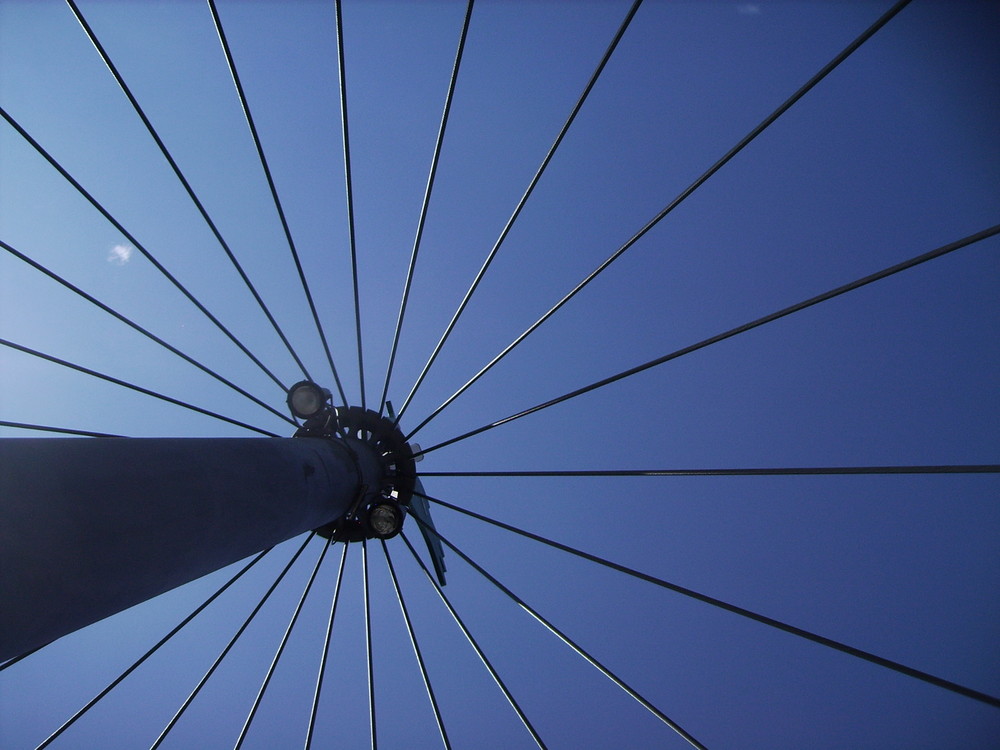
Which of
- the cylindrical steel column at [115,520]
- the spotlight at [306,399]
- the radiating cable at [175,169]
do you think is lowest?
the cylindrical steel column at [115,520]

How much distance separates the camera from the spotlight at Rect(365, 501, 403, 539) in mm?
11047

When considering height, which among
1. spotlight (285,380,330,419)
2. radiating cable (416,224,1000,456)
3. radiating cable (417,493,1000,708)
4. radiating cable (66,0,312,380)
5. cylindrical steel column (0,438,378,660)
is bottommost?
radiating cable (417,493,1000,708)

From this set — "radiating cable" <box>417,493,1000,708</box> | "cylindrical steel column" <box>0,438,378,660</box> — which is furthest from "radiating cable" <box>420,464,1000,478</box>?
"cylindrical steel column" <box>0,438,378,660</box>

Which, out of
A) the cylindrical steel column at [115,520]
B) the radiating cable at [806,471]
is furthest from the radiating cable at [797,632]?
the cylindrical steel column at [115,520]

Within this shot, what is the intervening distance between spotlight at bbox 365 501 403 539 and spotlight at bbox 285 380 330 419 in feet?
6.96

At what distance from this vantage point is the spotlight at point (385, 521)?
11047 millimetres

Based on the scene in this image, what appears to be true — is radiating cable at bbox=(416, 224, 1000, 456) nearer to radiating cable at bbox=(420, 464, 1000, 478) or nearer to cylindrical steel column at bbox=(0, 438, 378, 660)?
radiating cable at bbox=(420, 464, 1000, 478)

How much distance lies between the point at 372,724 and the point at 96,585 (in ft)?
21.8

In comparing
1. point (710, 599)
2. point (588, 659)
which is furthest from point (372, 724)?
point (710, 599)

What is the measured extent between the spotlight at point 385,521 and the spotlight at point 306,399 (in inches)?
83.5

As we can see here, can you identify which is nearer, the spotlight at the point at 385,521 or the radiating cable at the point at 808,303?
the radiating cable at the point at 808,303

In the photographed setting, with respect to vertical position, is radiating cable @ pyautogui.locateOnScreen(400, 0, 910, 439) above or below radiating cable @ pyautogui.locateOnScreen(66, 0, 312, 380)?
below

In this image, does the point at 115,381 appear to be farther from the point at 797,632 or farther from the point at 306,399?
the point at 797,632

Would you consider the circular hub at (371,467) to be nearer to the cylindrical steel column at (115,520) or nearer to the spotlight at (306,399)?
the spotlight at (306,399)
